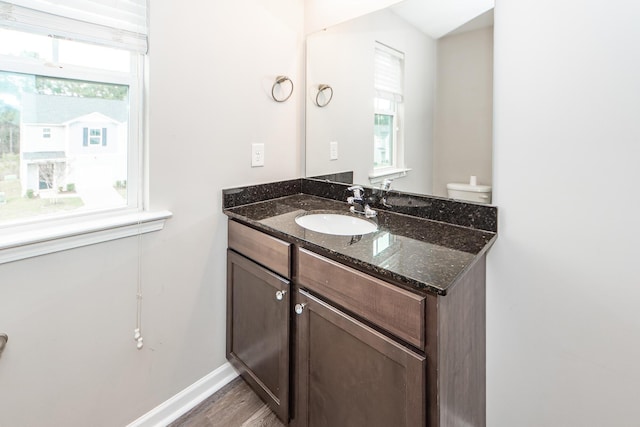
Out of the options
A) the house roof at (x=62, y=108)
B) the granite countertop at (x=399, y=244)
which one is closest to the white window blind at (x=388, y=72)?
the granite countertop at (x=399, y=244)

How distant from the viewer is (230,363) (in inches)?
67.6

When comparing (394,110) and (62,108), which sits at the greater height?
(394,110)

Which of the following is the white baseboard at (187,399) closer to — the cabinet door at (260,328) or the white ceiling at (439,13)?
the cabinet door at (260,328)

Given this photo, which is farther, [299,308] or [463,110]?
[463,110]

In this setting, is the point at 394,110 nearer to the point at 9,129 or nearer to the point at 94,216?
the point at 94,216

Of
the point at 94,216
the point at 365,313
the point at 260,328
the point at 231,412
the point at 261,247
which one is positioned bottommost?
the point at 231,412

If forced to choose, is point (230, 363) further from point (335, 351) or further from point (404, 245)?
point (404, 245)

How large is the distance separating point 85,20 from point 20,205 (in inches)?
26.7

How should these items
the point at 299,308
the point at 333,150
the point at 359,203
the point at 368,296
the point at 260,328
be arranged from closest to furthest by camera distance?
the point at 368,296, the point at 299,308, the point at 260,328, the point at 359,203, the point at 333,150

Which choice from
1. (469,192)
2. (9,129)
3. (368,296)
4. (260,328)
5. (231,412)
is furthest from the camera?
(231,412)

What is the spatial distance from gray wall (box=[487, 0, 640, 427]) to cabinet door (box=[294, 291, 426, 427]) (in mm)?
543

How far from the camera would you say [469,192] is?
4.30ft

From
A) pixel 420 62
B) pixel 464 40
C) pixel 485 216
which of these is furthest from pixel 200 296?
pixel 464 40

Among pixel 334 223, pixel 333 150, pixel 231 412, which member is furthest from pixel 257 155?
pixel 231 412
